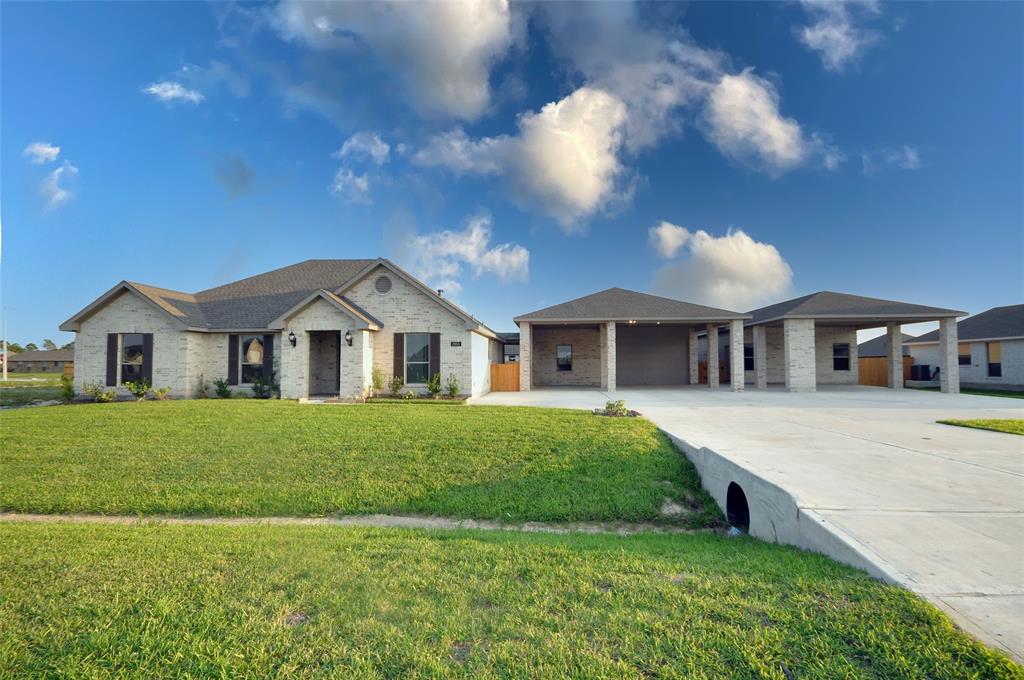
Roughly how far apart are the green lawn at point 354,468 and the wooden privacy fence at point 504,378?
1089 cm

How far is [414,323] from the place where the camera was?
17078mm

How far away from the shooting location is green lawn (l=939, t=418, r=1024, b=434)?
29.5ft

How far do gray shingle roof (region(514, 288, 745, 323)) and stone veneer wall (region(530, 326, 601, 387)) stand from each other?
3673mm

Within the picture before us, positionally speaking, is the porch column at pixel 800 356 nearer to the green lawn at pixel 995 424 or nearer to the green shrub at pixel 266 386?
the green lawn at pixel 995 424

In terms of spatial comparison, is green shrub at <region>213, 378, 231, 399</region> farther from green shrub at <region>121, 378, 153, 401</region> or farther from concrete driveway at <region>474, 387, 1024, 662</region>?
concrete driveway at <region>474, 387, 1024, 662</region>

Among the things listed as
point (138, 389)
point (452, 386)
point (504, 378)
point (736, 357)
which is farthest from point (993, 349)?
point (138, 389)

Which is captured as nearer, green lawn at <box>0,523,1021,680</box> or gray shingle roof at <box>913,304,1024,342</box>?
green lawn at <box>0,523,1021,680</box>

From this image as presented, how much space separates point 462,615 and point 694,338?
81.2ft

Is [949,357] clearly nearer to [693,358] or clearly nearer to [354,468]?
[693,358]

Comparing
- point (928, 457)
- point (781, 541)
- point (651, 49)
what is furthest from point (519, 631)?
point (651, 49)

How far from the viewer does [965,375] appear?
25531 mm

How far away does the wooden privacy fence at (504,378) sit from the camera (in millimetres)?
21281

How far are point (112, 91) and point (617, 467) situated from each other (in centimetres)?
1706

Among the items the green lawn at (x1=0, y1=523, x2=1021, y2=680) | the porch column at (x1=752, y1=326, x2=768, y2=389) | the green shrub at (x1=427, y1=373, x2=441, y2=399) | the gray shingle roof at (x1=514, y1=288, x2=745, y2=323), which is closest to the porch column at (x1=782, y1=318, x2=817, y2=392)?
the porch column at (x1=752, y1=326, x2=768, y2=389)
